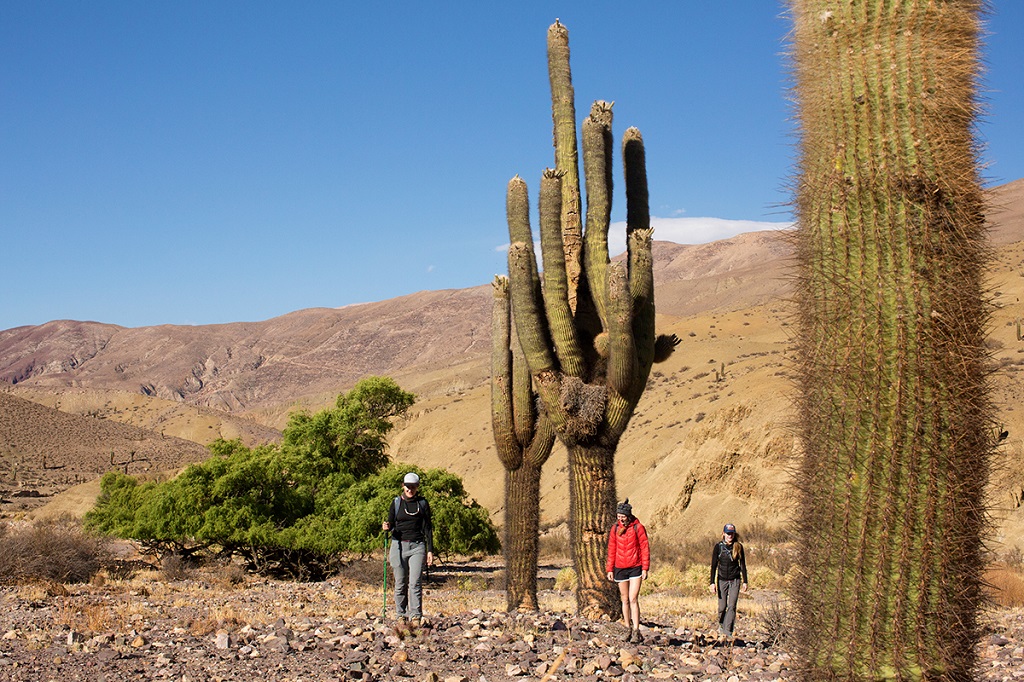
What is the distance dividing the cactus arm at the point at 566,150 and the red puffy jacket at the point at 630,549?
3.58 m

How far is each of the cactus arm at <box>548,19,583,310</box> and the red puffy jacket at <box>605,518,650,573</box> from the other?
3.58 m

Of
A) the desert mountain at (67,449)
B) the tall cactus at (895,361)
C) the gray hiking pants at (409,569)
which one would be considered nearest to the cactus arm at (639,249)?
the gray hiking pants at (409,569)

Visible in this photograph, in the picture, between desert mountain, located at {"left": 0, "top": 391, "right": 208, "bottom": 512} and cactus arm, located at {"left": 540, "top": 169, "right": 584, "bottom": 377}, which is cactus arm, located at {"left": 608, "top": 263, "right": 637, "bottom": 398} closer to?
cactus arm, located at {"left": 540, "top": 169, "right": 584, "bottom": 377}

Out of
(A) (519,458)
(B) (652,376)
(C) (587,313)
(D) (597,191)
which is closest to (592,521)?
(A) (519,458)

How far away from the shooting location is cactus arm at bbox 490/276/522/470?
1292cm

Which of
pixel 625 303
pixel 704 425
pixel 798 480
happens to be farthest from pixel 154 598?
pixel 704 425

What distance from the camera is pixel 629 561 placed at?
9609 mm

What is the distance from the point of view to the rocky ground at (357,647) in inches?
319

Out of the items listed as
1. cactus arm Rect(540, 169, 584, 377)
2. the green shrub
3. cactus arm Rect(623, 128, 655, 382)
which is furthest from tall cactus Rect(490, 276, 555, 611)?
the green shrub

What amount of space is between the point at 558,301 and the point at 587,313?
28.8 inches

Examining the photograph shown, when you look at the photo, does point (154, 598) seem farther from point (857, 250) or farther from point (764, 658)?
point (857, 250)

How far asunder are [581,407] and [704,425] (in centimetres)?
2195

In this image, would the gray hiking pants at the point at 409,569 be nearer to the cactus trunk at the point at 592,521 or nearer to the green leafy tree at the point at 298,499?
the cactus trunk at the point at 592,521

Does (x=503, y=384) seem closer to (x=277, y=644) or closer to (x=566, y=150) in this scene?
(x=566, y=150)
